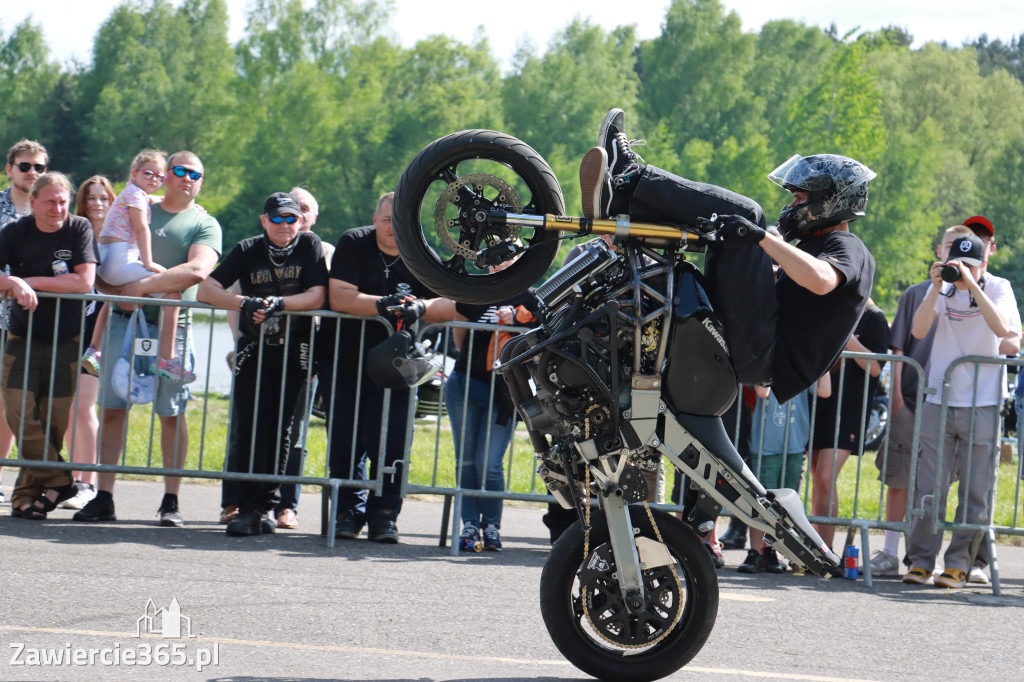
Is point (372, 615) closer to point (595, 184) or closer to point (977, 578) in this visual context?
point (595, 184)

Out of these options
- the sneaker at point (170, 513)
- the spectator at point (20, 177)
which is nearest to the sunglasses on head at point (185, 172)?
the spectator at point (20, 177)

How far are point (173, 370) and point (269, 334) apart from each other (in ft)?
2.11

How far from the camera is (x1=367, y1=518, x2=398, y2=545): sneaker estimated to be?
7.59 metres

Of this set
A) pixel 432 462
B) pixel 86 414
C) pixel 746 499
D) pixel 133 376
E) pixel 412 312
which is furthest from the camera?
pixel 432 462

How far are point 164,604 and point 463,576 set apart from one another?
5.69 ft

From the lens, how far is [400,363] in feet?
23.0

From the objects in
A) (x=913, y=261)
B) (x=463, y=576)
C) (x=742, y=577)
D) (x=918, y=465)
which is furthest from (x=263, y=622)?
(x=913, y=261)

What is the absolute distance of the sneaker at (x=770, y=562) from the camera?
301 inches

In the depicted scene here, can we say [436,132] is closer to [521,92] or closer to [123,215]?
[521,92]

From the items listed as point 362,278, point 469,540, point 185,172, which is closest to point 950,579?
point 469,540

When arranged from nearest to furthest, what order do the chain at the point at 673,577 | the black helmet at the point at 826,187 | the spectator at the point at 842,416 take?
the chain at the point at 673,577 → the black helmet at the point at 826,187 → the spectator at the point at 842,416

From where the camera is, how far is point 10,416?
7.77 meters

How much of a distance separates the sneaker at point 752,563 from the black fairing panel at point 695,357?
2.97 m

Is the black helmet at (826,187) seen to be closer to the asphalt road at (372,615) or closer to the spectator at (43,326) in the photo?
the asphalt road at (372,615)
